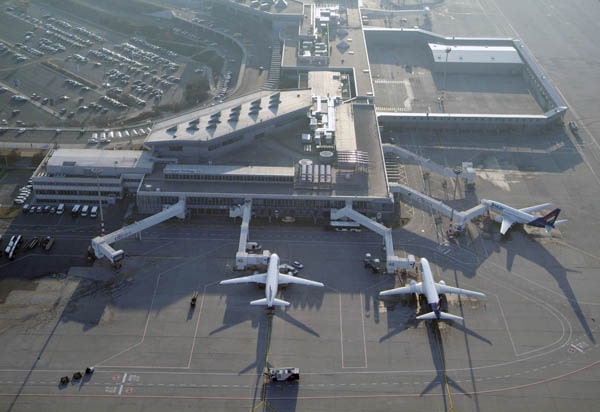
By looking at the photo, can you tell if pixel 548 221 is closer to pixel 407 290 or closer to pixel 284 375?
pixel 407 290

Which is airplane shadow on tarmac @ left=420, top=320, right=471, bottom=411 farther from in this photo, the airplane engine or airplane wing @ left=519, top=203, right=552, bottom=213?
airplane wing @ left=519, top=203, right=552, bottom=213

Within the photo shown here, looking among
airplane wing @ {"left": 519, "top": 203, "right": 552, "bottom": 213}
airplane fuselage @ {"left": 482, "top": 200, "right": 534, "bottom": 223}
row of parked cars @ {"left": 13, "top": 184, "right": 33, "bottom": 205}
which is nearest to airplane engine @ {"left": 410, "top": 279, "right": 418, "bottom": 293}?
airplane fuselage @ {"left": 482, "top": 200, "right": 534, "bottom": 223}

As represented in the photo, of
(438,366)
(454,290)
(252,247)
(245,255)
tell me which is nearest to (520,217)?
(454,290)

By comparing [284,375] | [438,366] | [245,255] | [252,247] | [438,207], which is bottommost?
[284,375]

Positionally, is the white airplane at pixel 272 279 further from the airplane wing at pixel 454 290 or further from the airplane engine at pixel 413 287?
the airplane wing at pixel 454 290

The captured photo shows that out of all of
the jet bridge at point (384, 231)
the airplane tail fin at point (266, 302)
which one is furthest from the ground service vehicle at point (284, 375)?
the jet bridge at point (384, 231)

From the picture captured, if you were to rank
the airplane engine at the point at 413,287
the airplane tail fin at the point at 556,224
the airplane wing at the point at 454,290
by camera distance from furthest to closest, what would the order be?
the airplane tail fin at the point at 556,224 → the airplane wing at the point at 454,290 → the airplane engine at the point at 413,287
